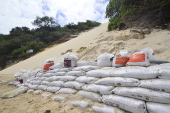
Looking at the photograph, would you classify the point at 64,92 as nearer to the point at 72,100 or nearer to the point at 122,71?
the point at 72,100

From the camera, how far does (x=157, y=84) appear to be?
108 cm

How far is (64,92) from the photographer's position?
1890 mm

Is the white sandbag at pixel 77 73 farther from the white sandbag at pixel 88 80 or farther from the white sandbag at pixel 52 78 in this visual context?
the white sandbag at pixel 52 78

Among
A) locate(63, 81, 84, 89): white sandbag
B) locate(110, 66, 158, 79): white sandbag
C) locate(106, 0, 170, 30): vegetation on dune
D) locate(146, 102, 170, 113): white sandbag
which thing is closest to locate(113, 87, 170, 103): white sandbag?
locate(146, 102, 170, 113): white sandbag

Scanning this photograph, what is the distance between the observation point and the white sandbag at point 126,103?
107 centimetres

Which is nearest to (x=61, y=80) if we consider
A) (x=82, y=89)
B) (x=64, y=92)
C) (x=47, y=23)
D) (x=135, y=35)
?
(x=64, y=92)

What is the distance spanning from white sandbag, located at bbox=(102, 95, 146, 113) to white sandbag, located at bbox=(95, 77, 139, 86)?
0.18 meters

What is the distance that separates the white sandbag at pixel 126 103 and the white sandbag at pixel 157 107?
51mm

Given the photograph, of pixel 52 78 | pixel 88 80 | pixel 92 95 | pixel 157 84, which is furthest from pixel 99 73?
pixel 52 78

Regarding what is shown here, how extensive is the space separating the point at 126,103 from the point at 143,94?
0.22 metres

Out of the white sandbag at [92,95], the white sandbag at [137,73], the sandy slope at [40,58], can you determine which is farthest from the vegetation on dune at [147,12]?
the white sandbag at [92,95]

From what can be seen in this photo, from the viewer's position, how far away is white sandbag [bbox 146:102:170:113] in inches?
36.8

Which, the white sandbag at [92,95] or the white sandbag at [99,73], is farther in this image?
the white sandbag at [99,73]

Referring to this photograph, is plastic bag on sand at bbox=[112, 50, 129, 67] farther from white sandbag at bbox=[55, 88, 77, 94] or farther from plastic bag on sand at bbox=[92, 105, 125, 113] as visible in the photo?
white sandbag at bbox=[55, 88, 77, 94]
